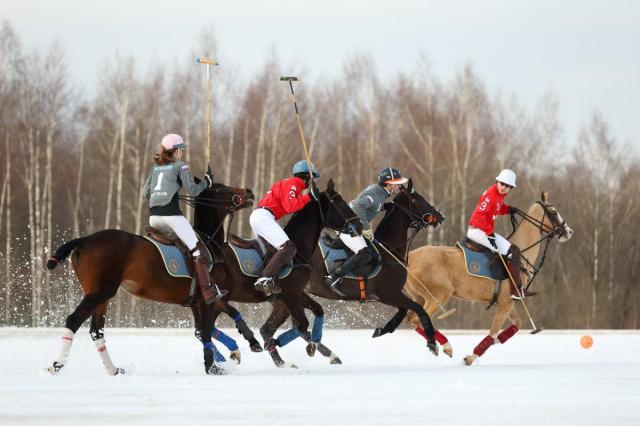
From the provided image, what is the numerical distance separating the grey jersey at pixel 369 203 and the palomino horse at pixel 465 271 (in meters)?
1.31

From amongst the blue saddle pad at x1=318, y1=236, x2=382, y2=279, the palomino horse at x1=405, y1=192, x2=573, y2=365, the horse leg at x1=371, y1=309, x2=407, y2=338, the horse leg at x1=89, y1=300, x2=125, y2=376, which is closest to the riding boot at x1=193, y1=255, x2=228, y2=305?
the horse leg at x1=89, y1=300, x2=125, y2=376

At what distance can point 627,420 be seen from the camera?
8859 mm

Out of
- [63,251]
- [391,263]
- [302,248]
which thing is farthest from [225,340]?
[63,251]

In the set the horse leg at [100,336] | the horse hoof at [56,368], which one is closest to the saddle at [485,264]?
the horse leg at [100,336]

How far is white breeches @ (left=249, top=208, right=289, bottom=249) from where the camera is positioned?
1386 centimetres

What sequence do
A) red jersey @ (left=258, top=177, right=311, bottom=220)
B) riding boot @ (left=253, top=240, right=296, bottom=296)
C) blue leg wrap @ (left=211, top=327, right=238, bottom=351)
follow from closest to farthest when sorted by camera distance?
1. riding boot @ (left=253, top=240, right=296, bottom=296)
2. red jersey @ (left=258, top=177, right=311, bottom=220)
3. blue leg wrap @ (left=211, top=327, right=238, bottom=351)

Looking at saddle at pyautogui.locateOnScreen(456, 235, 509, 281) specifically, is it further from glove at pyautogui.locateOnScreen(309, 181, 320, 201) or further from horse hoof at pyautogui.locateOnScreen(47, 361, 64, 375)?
horse hoof at pyautogui.locateOnScreen(47, 361, 64, 375)

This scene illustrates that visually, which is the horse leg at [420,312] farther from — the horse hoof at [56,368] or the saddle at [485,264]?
the horse hoof at [56,368]

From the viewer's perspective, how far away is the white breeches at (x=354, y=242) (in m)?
15.1

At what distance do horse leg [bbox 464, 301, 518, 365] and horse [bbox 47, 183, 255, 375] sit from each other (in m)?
3.44

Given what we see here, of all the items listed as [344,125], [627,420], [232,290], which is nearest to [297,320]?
[232,290]

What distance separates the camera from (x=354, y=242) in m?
15.1

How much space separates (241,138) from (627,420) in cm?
3253

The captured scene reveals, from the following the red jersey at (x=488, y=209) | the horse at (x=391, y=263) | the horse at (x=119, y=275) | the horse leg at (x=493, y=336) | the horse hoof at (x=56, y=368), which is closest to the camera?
the horse hoof at (x=56, y=368)
